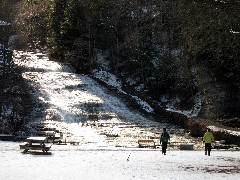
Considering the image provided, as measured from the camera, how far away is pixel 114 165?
18.3 m

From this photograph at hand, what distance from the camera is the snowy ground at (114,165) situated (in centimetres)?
1559

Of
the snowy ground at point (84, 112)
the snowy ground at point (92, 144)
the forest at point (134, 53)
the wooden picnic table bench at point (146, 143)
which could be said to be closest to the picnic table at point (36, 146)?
the snowy ground at point (92, 144)

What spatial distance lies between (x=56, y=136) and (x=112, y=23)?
28428 mm

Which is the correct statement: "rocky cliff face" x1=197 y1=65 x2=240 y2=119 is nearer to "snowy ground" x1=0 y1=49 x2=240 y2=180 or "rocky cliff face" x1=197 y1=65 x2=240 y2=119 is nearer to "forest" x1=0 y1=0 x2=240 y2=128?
"forest" x1=0 y1=0 x2=240 y2=128

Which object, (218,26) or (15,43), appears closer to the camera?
(218,26)

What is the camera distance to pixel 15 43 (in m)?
77.1

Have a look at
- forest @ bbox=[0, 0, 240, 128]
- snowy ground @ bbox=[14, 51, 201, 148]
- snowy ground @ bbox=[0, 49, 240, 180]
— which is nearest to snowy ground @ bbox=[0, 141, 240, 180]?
snowy ground @ bbox=[0, 49, 240, 180]

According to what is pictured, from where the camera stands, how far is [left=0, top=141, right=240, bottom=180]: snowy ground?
51.2ft

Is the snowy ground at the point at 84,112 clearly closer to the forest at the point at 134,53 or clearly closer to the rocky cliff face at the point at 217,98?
the forest at the point at 134,53

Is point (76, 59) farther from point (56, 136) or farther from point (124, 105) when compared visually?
point (56, 136)

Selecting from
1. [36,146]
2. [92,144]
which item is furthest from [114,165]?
[92,144]

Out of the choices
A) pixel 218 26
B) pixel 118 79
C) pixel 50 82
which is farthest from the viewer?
pixel 118 79

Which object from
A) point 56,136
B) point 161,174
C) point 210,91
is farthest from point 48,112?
point 161,174

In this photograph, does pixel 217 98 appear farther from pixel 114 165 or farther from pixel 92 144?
pixel 114 165
